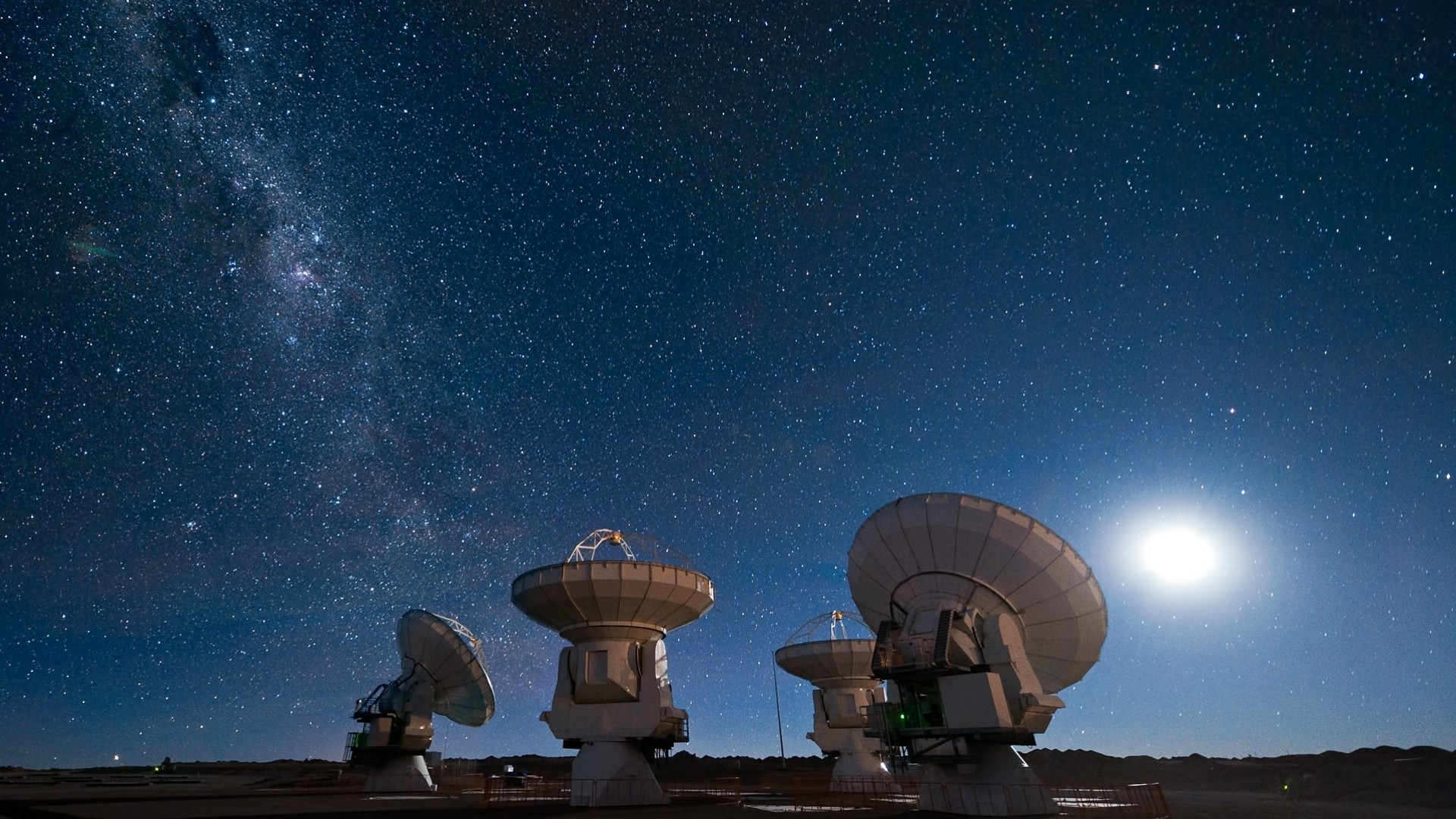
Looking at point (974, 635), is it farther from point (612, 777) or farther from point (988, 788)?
point (612, 777)

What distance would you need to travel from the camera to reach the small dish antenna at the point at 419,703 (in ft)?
119

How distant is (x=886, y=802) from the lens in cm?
2606

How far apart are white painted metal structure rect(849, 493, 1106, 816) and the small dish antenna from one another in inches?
845

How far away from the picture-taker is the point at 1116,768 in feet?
228

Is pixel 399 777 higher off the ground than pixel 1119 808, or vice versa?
pixel 399 777

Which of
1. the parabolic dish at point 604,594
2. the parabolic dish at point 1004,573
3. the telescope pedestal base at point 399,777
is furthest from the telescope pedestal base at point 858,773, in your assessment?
the telescope pedestal base at point 399,777

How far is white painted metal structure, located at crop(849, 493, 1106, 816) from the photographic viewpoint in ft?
67.9

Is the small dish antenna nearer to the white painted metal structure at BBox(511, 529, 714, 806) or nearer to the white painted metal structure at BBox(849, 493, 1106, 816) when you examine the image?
the white painted metal structure at BBox(511, 529, 714, 806)

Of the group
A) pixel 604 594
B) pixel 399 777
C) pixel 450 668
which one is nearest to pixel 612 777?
pixel 604 594

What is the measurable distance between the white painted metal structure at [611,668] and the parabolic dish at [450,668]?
Result: 11.4 metres

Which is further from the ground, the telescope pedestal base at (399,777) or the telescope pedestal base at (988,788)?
the telescope pedestal base at (399,777)

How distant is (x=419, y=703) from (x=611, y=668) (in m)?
16.0

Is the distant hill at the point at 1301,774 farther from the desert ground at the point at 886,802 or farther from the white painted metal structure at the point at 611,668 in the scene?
the white painted metal structure at the point at 611,668

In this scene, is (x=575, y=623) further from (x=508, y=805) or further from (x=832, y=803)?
(x=832, y=803)
